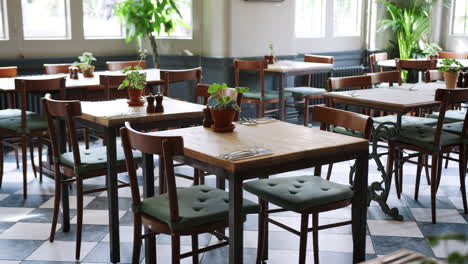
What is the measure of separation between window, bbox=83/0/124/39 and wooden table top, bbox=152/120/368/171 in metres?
4.65

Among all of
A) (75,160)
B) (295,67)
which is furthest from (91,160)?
(295,67)

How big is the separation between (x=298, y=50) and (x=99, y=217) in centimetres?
466

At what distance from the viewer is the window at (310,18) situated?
8.34 meters

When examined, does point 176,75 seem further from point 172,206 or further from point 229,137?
point 172,206

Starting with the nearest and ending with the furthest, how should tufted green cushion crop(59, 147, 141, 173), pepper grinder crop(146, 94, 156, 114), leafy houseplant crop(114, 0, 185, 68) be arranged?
tufted green cushion crop(59, 147, 141, 173), pepper grinder crop(146, 94, 156, 114), leafy houseplant crop(114, 0, 185, 68)

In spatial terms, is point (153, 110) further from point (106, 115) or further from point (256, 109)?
point (256, 109)

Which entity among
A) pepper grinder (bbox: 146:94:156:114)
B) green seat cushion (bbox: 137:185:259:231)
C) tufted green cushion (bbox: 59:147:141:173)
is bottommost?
green seat cushion (bbox: 137:185:259:231)

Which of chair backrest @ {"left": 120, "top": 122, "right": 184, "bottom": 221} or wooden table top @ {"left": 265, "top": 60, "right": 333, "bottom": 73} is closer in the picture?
chair backrest @ {"left": 120, "top": 122, "right": 184, "bottom": 221}

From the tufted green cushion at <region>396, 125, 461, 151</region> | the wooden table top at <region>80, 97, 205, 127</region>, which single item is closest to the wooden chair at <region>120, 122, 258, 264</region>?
the wooden table top at <region>80, 97, 205, 127</region>

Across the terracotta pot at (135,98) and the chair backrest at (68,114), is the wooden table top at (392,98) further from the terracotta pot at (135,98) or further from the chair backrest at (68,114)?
the chair backrest at (68,114)

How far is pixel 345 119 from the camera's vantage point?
3.29m

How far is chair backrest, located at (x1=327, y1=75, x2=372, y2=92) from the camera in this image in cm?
485

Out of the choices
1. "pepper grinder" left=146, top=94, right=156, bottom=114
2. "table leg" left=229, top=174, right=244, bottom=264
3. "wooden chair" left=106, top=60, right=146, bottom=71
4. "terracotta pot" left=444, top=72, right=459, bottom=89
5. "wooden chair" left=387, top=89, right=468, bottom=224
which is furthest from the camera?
"wooden chair" left=106, top=60, right=146, bottom=71

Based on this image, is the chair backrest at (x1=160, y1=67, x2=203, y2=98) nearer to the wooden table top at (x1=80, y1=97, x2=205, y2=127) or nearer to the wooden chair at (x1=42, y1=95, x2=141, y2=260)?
the wooden table top at (x1=80, y1=97, x2=205, y2=127)
